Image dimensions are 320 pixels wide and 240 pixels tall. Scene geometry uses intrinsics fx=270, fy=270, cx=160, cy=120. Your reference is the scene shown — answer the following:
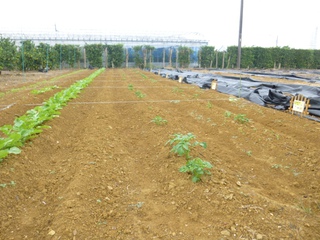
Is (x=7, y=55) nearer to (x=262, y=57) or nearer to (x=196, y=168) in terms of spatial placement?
(x=196, y=168)

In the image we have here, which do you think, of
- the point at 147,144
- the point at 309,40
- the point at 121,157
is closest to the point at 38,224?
the point at 121,157

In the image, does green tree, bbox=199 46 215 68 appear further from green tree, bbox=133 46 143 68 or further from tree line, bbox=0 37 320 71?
green tree, bbox=133 46 143 68

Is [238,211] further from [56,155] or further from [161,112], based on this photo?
[161,112]

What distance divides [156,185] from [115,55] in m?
32.4

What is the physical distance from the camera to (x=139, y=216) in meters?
2.69

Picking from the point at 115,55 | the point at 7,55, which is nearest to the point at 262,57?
the point at 115,55

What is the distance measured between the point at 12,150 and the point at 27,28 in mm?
41437

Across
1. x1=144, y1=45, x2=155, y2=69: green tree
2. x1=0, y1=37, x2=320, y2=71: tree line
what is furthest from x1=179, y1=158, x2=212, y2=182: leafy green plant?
x1=144, y1=45, x2=155, y2=69: green tree

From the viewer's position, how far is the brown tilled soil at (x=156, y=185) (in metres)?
2.48

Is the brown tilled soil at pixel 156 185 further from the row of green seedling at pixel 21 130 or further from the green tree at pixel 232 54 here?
the green tree at pixel 232 54

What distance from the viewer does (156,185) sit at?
3.31m

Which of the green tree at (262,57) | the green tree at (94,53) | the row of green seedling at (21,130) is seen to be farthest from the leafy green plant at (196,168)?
the green tree at (262,57)

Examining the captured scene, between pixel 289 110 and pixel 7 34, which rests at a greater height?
pixel 7 34

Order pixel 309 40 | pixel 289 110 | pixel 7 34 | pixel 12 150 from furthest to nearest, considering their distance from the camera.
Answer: pixel 309 40 → pixel 7 34 → pixel 289 110 → pixel 12 150
